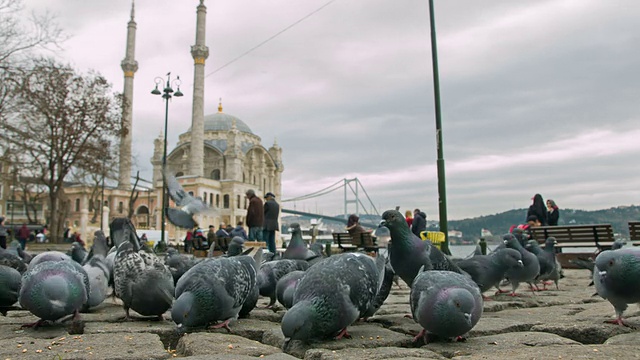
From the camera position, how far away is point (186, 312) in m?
3.43

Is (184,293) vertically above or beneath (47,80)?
beneath

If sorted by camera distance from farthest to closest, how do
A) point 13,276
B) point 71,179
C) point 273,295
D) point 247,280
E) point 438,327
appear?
point 71,179, point 273,295, point 13,276, point 247,280, point 438,327

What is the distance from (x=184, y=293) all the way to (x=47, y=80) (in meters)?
24.8

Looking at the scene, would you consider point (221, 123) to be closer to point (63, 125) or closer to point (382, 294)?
point (63, 125)

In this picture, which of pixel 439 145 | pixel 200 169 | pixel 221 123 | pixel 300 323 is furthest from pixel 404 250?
pixel 221 123

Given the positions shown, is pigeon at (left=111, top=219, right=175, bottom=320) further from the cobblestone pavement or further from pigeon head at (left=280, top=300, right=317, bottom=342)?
pigeon head at (left=280, top=300, right=317, bottom=342)

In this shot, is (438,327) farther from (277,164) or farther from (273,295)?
(277,164)

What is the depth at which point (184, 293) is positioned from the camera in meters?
3.58

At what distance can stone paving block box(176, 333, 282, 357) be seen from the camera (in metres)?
2.83

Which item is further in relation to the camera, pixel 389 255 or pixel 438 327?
pixel 389 255

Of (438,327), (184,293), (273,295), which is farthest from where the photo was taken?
(273,295)

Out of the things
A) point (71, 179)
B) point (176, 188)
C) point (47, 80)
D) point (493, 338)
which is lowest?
point (493, 338)

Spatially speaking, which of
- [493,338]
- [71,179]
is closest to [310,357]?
[493,338]

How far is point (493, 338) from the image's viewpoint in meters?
3.19
